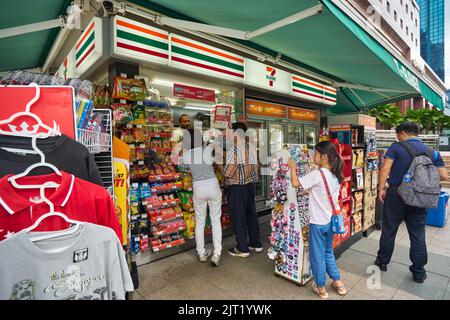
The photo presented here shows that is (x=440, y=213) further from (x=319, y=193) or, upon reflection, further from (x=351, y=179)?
(x=319, y=193)

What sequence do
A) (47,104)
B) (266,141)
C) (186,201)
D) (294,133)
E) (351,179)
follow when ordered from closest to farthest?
(47,104), (186,201), (351,179), (266,141), (294,133)

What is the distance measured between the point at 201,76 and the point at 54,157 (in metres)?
3.31

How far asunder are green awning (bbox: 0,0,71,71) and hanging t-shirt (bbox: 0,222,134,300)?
10.4ft

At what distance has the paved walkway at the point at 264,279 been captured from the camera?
2.68 m

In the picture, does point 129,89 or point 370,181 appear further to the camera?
point 370,181

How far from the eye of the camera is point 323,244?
2.56m

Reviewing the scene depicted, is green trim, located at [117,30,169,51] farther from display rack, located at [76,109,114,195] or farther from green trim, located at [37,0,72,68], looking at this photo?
display rack, located at [76,109,114,195]

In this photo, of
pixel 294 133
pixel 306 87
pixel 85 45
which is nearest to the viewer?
pixel 85 45

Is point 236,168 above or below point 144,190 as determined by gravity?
above

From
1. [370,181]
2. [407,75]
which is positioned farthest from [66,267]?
[407,75]

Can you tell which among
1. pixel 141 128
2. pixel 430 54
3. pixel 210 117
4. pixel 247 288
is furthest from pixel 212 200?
pixel 430 54

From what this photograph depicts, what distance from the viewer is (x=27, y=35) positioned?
396 centimetres

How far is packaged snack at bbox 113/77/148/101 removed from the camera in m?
3.20

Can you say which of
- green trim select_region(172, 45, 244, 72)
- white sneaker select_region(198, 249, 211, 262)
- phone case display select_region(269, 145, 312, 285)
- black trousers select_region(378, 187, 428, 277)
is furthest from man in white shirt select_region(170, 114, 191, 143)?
black trousers select_region(378, 187, 428, 277)
